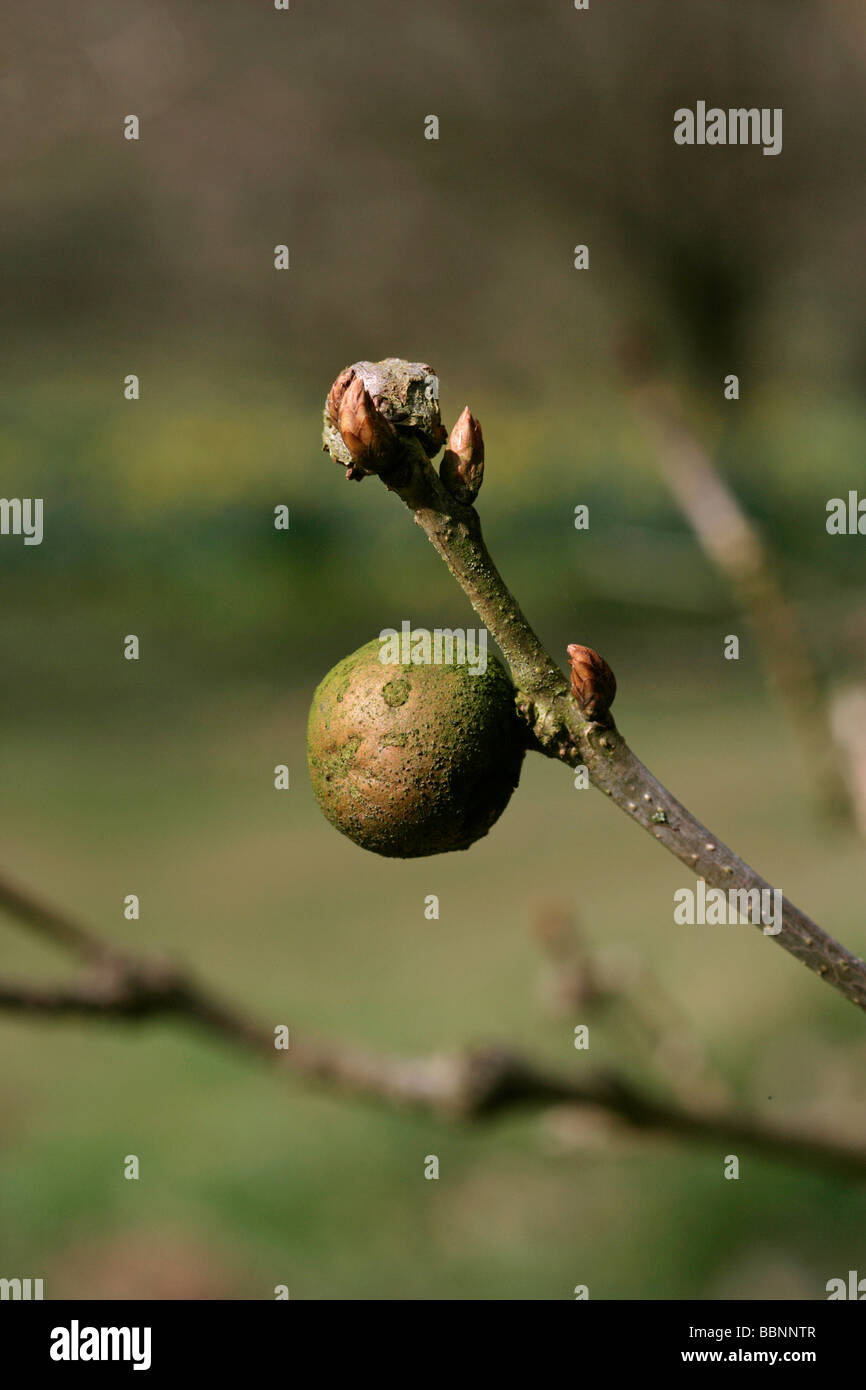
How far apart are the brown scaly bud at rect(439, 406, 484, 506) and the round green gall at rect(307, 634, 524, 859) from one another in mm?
83

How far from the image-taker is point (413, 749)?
0.47 m

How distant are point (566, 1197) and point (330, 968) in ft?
3.40

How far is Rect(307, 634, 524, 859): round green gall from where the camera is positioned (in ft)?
1.56

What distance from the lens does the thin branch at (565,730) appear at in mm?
427

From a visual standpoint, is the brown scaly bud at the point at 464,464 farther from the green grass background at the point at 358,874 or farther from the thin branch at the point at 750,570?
the thin branch at the point at 750,570

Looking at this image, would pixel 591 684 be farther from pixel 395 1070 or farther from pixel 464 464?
pixel 395 1070

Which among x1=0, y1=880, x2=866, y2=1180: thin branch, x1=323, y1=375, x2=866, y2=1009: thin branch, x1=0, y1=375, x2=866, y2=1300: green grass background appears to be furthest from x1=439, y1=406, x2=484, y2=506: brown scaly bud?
x1=0, y1=880, x2=866, y2=1180: thin branch

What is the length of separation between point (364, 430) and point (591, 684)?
14cm

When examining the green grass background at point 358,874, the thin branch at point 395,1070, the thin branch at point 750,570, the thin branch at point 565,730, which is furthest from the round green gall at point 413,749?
the thin branch at point 750,570

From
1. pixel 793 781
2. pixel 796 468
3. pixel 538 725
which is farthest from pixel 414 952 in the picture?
pixel 796 468

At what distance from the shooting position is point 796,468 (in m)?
4.88

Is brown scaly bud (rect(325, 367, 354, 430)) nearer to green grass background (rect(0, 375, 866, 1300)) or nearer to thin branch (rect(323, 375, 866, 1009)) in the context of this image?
thin branch (rect(323, 375, 866, 1009))

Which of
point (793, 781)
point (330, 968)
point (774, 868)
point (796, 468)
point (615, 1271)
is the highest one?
point (796, 468)

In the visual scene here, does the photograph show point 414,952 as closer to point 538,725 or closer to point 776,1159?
point 776,1159
